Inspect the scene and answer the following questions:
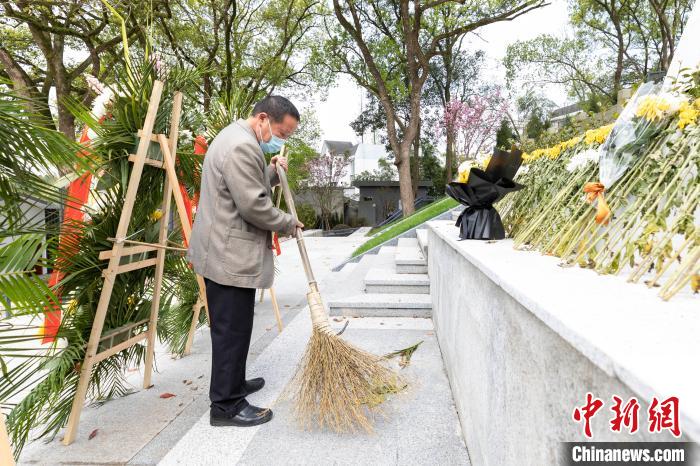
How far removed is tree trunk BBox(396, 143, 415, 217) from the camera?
1343 centimetres

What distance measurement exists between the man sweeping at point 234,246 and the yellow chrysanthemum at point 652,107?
70.7 inches

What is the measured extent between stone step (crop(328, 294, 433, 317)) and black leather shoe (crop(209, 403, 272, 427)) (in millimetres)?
2071

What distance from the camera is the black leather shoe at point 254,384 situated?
2826mm

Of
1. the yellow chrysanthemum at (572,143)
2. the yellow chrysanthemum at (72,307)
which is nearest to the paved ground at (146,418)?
the yellow chrysanthemum at (72,307)

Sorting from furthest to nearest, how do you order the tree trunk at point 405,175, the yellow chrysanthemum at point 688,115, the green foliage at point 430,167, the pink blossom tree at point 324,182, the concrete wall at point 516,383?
1. the green foliage at point 430,167
2. the pink blossom tree at point 324,182
3. the tree trunk at point 405,175
4. the yellow chrysanthemum at point 688,115
5. the concrete wall at point 516,383

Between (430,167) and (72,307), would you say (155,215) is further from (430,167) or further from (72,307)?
(430,167)

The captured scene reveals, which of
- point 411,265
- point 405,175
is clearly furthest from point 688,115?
point 405,175

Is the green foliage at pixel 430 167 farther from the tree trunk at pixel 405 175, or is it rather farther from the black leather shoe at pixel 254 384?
the black leather shoe at pixel 254 384

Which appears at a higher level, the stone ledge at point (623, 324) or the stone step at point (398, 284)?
the stone ledge at point (623, 324)

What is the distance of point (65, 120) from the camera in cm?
848

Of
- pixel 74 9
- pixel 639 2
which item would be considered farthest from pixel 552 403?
pixel 639 2

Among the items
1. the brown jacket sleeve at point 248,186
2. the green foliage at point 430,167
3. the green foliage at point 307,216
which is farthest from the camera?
the green foliage at point 430,167

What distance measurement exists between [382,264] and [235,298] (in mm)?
4129

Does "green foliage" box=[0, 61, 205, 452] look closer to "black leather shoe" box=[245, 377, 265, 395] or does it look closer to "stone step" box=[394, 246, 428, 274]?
"black leather shoe" box=[245, 377, 265, 395]
